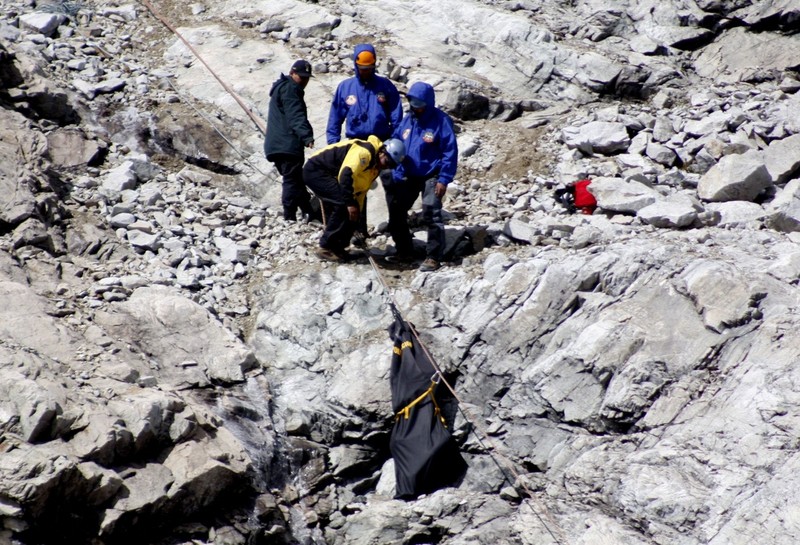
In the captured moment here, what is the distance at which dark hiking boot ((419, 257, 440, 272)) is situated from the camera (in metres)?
8.48

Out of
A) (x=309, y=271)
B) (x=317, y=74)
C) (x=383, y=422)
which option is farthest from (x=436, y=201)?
(x=317, y=74)

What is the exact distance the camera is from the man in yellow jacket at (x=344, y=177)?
8.21m

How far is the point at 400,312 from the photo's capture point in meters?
8.02

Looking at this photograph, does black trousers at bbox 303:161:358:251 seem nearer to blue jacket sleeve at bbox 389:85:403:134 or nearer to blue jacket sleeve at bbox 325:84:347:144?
blue jacket sleeve at bbox 325:84:347:144

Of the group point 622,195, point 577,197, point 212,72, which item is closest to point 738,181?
point 622,195

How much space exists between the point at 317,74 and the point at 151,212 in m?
3.71

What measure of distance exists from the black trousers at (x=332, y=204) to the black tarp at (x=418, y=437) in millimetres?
1705

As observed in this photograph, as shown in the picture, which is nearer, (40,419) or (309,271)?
(40,419)

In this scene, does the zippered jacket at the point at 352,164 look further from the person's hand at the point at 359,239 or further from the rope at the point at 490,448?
the rope at the point at 490,448

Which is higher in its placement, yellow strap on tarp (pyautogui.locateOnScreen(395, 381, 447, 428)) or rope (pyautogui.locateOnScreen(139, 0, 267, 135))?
rope (pyautogui.locateOnScreen(139, 0, 267, 135))

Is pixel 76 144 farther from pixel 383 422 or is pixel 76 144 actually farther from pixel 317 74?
pixel 383 422

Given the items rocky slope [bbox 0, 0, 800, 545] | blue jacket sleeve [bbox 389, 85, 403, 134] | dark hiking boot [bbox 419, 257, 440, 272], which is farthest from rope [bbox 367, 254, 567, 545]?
blue jacket sleeve [bbox 389, 85, 403, 134]

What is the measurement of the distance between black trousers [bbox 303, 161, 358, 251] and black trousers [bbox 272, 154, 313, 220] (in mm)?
596

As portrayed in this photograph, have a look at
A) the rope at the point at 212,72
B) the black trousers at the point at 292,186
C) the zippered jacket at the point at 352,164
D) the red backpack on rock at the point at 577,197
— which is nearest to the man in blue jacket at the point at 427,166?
the zippered jacket at the point at 352,164
